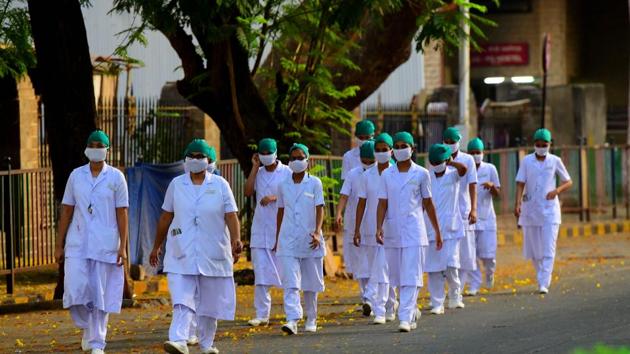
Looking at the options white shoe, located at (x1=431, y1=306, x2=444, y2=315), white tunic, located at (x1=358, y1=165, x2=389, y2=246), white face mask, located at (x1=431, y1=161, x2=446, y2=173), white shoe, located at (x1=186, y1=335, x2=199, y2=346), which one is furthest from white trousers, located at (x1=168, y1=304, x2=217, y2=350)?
white face mask, located at (x1=431, y1=161, x2=446, y2=173)

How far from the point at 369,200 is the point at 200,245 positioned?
3.49 meters

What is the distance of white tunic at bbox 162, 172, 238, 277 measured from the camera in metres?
12.1

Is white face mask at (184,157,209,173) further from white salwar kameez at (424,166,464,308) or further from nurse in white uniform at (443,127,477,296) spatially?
nurse in white uniform at (443,127,477,296)

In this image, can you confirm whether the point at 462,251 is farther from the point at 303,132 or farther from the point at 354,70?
the point at 354,70

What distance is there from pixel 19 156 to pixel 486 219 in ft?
26.5

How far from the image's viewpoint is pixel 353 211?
52.2ft

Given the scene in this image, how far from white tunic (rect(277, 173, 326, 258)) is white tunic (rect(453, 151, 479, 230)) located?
3325 mm

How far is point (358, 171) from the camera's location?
15430 millimetres

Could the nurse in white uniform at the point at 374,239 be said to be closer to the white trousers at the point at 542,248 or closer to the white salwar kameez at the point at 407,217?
the white salwar kameez at the point at 407,217

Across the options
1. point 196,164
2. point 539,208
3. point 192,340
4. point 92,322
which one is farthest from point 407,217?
point 539,208

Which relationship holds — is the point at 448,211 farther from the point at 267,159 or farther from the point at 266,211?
the point at 267,159

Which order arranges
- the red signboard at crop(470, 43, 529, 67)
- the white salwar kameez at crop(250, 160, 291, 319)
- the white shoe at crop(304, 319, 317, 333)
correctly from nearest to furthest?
the white shoe at crop(304, 319, 317, 333) → the white salwar kameez at crop(250, 160, 291, 319) → the red signboard at crop(470, 43, 529, 67)

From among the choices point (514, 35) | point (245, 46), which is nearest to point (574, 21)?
point (514, 35)

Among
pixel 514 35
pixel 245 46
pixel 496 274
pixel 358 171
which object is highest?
pixel 514 35
